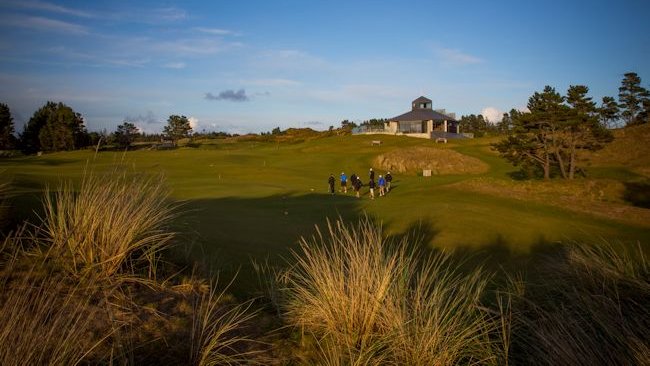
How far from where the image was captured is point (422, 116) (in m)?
94.0

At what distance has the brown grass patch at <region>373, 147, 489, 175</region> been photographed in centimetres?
5148

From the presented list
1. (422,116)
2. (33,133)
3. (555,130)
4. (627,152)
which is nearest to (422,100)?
(422,116)

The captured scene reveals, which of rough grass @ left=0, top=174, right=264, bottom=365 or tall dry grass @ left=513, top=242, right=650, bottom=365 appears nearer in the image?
rough grass @ left=0, top=174, right=264, bottom=365

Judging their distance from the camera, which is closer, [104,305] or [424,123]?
[104,305]

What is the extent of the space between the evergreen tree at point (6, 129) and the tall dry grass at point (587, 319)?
8749 centimetres

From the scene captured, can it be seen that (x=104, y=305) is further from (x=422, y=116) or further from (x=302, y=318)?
(x=422, y=116)

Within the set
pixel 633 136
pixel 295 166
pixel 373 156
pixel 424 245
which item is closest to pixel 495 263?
pixel 424 245

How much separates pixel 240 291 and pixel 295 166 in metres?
48.4

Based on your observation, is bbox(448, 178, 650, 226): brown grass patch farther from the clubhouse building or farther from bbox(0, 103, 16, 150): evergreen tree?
bbox(0, 103, 16, 150): evergreen tree

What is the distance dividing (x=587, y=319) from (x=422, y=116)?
9137 cm

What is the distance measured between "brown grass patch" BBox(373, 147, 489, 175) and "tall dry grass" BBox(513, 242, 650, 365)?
1756 inches

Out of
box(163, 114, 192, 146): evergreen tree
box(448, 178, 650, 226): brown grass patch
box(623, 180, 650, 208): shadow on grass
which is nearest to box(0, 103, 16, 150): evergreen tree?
box(163, 114, 192, 146): evergreen tree

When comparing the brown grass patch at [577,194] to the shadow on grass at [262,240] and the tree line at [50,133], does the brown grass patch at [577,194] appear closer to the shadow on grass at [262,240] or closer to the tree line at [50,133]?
the shadow on grass at [262,240]

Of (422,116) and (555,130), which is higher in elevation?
(422,116)
